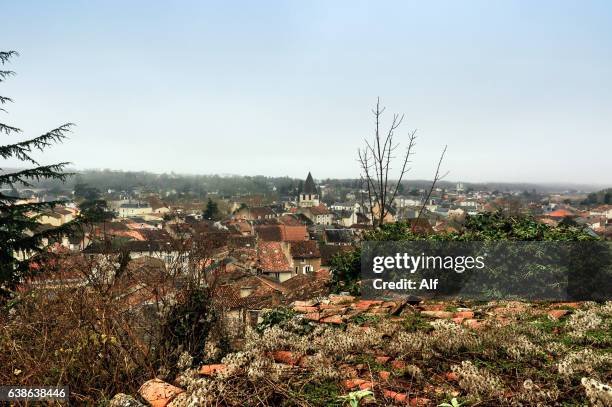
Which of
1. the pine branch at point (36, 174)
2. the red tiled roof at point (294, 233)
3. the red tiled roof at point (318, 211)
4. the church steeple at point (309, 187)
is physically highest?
the pine branch at point (36, 174)

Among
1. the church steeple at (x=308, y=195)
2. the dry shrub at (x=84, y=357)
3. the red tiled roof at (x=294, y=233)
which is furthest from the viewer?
the church steeple at (x=308, y=195)

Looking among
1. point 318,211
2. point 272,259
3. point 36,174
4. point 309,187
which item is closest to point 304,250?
point 272,259

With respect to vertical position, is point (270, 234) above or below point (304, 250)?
below

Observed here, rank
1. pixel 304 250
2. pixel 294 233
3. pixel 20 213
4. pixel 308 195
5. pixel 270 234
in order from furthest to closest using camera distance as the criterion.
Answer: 1. pixel 308 195
2. pixel 294 233
3. pixel 270 234
4. pixel 304 250
5. pixel 20 213

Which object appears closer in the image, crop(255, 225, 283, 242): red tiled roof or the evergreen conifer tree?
the evergreen conifer tree

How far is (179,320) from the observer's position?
3.87 m

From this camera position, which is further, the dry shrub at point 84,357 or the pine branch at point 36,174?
the pine branch at point 36,174

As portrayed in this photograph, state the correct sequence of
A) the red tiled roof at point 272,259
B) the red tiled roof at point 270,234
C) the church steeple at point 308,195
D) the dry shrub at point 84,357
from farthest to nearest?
the church steeple at point 308,195 < the red tiled roof at point 270,234 < the red tiled roof at point 272,259 < the dry shrub at point 84,357

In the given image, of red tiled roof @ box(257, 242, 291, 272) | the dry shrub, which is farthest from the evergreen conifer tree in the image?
red tiled roof @ box(257, 242, 291, 272)

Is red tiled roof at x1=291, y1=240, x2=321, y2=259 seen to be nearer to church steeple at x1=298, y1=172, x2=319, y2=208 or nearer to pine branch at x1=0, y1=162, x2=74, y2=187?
pine branch at x1=0, y1=162, x2=74, y2=187

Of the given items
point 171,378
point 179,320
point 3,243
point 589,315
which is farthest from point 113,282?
point 3,243

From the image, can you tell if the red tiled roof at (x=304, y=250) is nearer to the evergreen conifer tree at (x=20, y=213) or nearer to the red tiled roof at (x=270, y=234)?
the red tiled roof at (x=270, y=234)

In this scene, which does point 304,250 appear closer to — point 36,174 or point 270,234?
point 270,234

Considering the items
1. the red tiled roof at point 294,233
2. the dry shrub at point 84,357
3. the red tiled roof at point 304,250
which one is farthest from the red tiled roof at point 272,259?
the dry shrub at point 84,357
